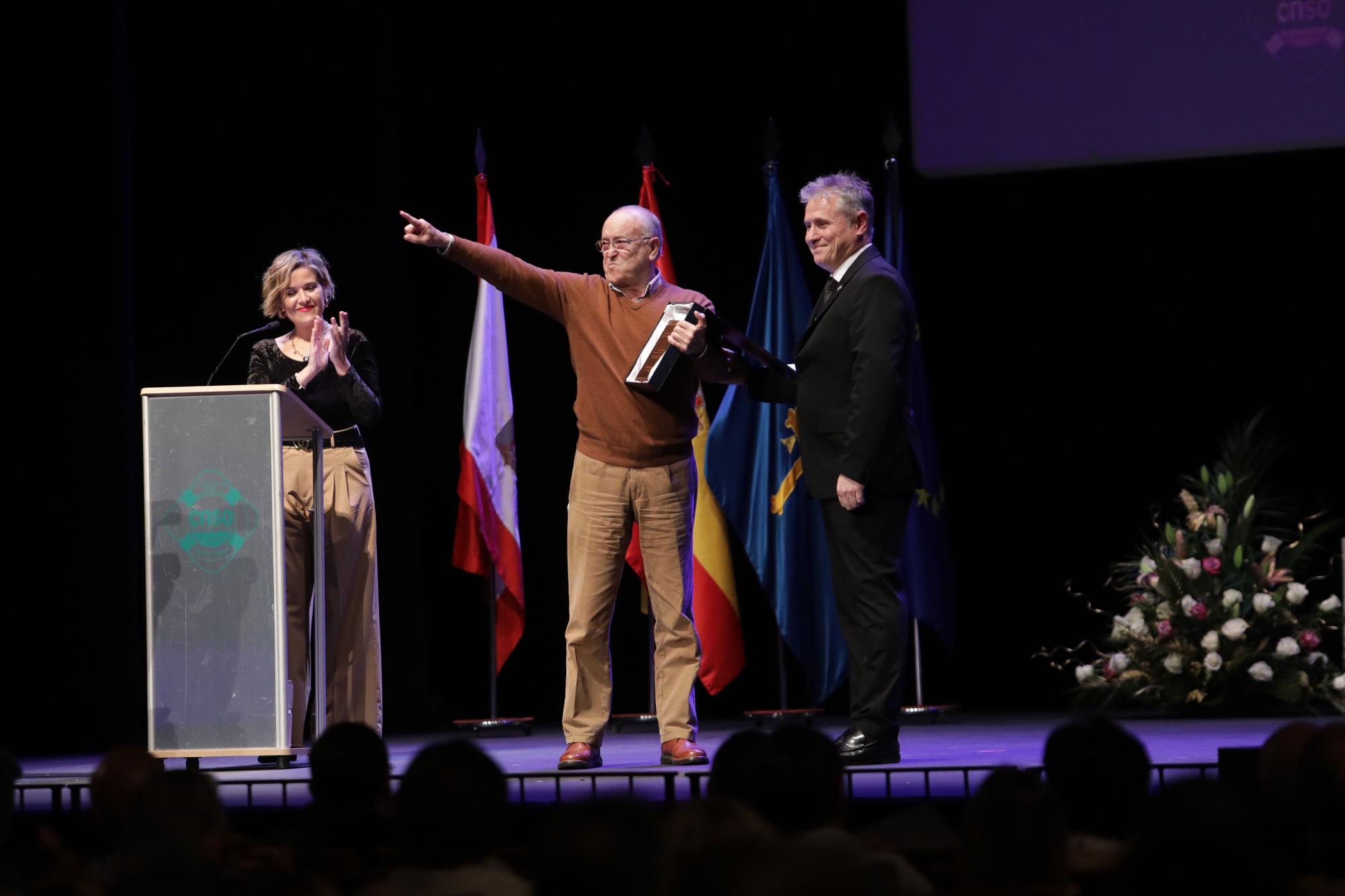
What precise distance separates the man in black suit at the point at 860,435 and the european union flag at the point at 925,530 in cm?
167

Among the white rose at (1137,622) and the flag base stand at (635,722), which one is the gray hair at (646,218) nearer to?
the flag base stand at (635,722)

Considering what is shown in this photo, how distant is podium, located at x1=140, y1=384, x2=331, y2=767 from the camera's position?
14.6 feet

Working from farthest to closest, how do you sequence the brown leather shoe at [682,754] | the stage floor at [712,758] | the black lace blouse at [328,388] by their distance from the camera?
1. the black lace blouse at [328,388]
2. the brown leather shoe at [682,754]
3. the stage floor at [712,758]

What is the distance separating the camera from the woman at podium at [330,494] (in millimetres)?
5066

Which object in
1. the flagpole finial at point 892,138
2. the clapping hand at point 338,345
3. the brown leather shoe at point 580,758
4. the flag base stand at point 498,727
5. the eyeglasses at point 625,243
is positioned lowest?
the flag base stand at point 498,727

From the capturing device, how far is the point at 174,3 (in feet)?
21.9

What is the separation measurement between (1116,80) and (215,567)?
3.56 meters

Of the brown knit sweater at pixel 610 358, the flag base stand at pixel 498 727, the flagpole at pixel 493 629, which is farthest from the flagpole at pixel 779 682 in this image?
the brown knit sweater at pixel 610 358

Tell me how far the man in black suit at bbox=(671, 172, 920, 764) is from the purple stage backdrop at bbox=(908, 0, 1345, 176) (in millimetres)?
1814

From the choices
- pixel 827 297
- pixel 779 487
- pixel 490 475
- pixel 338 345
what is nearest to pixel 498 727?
pixel 490 475

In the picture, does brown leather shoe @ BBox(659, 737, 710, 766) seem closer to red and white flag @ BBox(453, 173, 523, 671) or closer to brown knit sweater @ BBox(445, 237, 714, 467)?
brown knit sweater @ BBox(445, 237, 714, 467)

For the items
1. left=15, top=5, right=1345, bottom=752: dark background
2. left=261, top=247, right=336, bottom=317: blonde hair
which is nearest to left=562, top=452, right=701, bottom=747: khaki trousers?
left=261, top=247, right=336, bottom=317: blonde hair

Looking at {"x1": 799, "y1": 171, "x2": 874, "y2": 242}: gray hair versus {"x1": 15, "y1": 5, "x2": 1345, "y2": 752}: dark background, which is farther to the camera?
{"x1": 15, "y1": 5, "x2": 1345, "y2": 752}: dark background

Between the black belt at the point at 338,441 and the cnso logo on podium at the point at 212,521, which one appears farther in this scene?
the black belt at the point at 338,441
